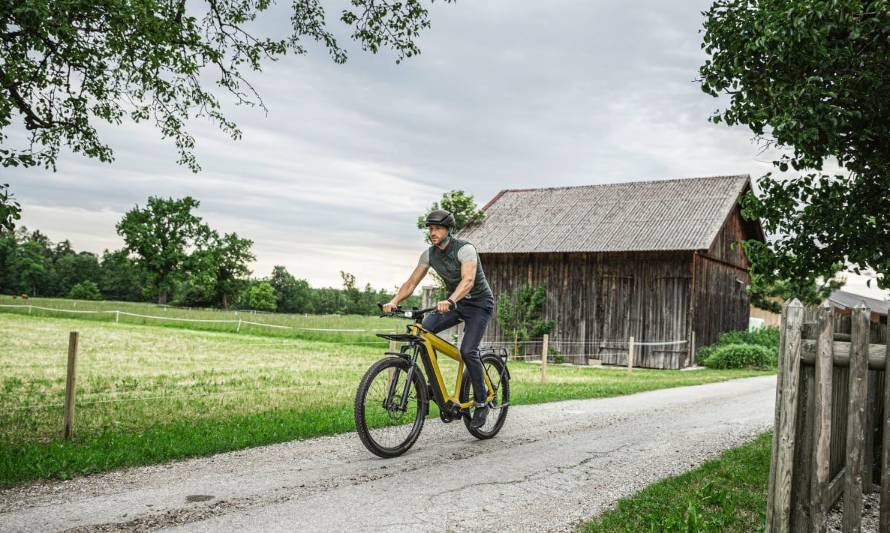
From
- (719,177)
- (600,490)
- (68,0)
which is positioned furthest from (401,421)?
(719,177)

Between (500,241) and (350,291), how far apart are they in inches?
3429

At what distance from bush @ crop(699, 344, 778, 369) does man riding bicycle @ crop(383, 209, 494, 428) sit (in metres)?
20.2

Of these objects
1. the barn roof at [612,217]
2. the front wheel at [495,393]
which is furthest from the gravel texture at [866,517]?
the barn roof at [612,217]

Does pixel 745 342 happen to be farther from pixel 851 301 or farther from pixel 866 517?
pixel 866 517

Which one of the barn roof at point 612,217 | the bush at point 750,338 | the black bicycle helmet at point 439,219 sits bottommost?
the bush at point 750,338

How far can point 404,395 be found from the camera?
659 cm

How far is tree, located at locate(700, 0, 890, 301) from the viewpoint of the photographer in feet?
20.6

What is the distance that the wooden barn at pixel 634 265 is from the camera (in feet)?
83.6

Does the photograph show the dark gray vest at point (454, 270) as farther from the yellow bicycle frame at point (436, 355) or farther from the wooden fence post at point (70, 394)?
the wooden fence post at point (70, 394)

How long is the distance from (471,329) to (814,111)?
3.90 m

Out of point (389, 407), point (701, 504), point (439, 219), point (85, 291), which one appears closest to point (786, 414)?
point (701, 504)

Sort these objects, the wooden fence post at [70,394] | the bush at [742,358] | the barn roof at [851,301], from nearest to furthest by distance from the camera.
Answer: the wooden fence post at [70,394]
the bush at [742,358]
the barn roof at [851,301]

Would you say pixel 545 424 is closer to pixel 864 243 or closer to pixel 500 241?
pixel 864 243

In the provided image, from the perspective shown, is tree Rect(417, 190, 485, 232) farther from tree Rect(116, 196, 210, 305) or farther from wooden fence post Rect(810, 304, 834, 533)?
tree Rect(116, 196, 210, 305)
